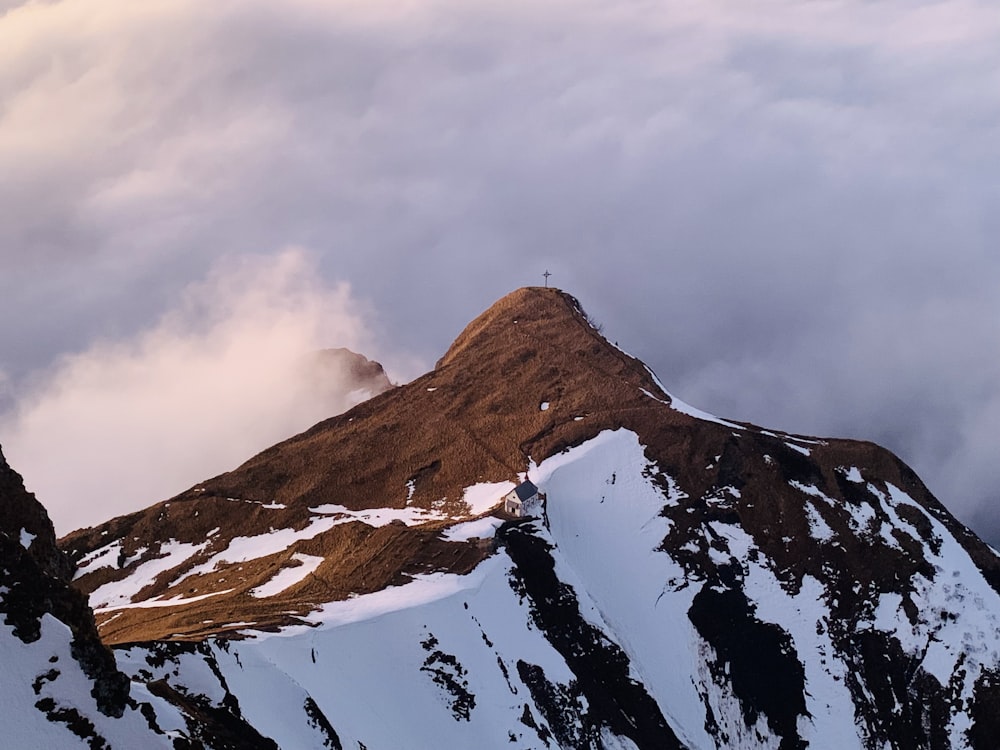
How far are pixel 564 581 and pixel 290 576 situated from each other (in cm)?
2756

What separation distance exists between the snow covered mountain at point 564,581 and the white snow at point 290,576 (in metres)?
0.31

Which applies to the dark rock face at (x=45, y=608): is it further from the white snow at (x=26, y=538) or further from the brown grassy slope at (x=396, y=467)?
the brown grassy slope at (x=396, y=467)

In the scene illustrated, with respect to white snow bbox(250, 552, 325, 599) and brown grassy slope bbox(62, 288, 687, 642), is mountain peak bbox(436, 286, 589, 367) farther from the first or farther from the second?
white snow bbox(250, 552, 325, 599)

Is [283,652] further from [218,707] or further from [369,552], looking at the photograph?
[369,552]

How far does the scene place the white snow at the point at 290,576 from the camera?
363 ft

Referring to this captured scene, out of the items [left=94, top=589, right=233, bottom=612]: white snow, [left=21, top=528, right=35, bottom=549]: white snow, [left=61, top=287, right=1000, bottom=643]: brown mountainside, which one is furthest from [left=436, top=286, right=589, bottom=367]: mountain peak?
[left=21, top=528, right=35, bottom=549]: white snow

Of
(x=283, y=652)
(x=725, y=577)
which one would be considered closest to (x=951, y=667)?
(x=725, y=577)

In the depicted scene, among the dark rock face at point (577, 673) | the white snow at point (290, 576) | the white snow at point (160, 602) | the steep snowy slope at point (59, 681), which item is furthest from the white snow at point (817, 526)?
the steep snowy slope at point (59, 681)

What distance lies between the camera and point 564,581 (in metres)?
→ 119

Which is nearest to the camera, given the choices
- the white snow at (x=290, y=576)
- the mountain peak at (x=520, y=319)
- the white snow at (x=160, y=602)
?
the white snow at (x=290, y=576)

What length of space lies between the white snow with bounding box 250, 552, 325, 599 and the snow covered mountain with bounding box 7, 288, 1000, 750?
315 mm

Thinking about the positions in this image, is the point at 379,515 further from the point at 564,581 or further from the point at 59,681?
the point at 59,681

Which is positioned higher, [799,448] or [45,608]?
[799,448]

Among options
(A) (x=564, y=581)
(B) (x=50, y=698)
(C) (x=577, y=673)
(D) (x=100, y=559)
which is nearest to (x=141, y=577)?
(D) (x=100, y=559)
